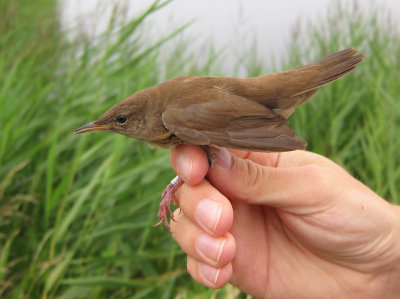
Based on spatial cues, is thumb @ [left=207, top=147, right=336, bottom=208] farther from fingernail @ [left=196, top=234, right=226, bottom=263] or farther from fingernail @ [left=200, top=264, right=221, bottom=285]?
fingernail @ [left=200, top=264, right=221, bottom=285]

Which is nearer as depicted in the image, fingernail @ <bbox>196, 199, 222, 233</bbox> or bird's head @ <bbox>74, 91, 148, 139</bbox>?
fingernail @ <bbox>196, 199, 222, 233</bbox>

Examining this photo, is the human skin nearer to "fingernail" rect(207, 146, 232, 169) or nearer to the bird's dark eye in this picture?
"fingernail" rect(207, 146, 232, 169)

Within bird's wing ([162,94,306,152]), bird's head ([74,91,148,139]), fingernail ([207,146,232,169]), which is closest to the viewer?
bird's wing ([162,94,306,152])

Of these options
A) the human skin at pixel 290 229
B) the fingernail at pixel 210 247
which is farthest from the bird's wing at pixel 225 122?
the fingernail at pixel 210 247

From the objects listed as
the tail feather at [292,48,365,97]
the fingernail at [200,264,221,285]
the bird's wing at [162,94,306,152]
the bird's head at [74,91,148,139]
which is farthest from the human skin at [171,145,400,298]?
the tail feather at [292,48,365,97]

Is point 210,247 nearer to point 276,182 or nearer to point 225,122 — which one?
point 276,182

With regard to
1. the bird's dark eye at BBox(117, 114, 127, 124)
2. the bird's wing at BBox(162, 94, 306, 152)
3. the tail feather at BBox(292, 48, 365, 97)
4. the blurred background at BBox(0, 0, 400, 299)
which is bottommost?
the blurred background at BBox(0, 0, 400, 299)

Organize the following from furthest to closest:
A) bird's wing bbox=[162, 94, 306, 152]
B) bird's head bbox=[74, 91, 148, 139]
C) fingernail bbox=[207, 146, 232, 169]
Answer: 1. bird's head bbox=[74, 91, 148, 139]
2. fingernail bbox=[207, 146, 232, 169]
3. bird's wing bbox=[162, 94, 306, 152]

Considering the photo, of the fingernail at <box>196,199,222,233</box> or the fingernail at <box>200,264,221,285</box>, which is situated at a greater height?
the fingernail at <box>196,199,222,233</box>
